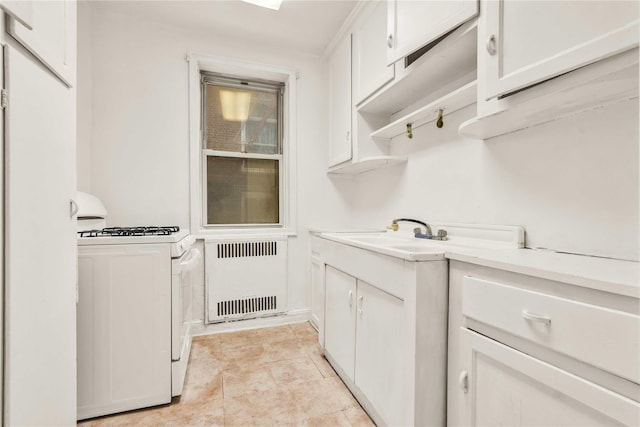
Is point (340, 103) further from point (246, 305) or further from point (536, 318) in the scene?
point (536, 318)

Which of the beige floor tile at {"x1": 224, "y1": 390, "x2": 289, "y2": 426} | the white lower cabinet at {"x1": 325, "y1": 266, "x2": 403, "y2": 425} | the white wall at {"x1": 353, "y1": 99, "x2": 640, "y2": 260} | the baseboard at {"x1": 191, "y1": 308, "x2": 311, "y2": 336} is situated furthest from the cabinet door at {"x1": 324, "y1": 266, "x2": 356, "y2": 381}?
the baseboard at {"x1": 191, "y1": 308, "x2": 311, "y2": 336}

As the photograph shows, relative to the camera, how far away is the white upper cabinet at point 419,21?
48.1 inches

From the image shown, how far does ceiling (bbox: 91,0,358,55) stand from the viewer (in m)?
2.23

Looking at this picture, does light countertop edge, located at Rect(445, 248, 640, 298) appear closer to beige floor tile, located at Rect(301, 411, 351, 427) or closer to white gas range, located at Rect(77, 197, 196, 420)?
beige floor tile, located at Rect(301, 411, 351, 427)

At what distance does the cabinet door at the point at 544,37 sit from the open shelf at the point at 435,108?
25 cm

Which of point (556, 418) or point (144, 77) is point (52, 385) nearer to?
point (556, 418)

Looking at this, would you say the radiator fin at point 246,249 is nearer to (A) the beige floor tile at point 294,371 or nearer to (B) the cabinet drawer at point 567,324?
(A) the beige floor tile at point 294,371

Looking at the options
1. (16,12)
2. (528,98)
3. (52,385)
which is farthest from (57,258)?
(528,98)

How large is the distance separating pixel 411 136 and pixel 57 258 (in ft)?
6.18

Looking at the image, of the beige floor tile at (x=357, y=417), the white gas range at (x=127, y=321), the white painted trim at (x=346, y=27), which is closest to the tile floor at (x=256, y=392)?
the beige floor tile at (x=357, y=417)

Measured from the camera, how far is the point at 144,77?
2414 millimetres

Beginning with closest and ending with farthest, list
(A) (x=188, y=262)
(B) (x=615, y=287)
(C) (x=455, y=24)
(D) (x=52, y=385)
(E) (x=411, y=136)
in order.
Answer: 1. (B) (x=615, y=287)
2. (D) (x=52, y=385)
3. (C) (x=455, y=24)
4. (A) (x=188, y=262)
5. (E) (x=411, y=136)

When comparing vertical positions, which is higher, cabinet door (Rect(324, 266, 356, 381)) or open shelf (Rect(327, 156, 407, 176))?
open shelf (Rect(327, 156, 407, 176))

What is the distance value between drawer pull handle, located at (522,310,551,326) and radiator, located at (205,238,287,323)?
2.13 m
